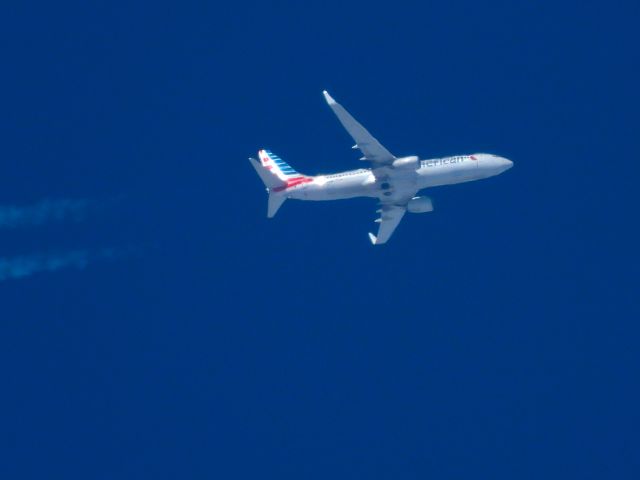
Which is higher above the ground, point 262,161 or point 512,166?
point 262,161

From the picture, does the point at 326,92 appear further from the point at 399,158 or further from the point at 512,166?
the point at 512,166

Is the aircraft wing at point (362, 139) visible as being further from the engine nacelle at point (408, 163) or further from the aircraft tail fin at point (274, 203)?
the aircraft tail fin at point (274, 203)

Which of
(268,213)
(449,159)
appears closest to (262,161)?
(268,213)

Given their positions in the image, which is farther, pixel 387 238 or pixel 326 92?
pixel 387 238

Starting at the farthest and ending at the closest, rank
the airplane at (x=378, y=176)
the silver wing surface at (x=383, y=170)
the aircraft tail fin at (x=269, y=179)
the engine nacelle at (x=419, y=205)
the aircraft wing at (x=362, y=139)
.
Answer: the engine nacelle at (x=419, y=205)
the aircraft tail fin at (x=269, y=179)
the airplane at (x=378, y=176)
the silver wing surface at (x=383, y=170)
the aircraft wing at (x=362, y=139)

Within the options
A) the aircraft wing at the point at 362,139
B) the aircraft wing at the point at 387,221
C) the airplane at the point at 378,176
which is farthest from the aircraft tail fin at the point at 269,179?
the aircraft wing at the point at 387,221

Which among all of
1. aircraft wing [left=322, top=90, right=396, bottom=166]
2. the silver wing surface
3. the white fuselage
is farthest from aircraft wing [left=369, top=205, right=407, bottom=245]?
aircraft wing [left=322, top=90, right=396, bottom=166]

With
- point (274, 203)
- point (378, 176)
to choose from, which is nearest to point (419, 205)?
point (378, 176)
